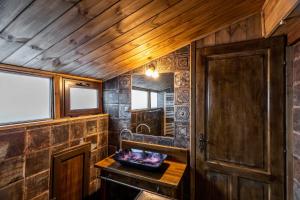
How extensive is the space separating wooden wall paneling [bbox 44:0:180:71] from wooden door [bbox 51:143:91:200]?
3.34 ft

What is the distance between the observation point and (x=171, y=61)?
1.99m

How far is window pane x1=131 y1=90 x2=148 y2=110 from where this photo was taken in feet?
7.24

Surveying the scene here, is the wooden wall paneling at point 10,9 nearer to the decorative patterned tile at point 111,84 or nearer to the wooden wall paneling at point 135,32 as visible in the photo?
the wooden wall paneling at point 135,32

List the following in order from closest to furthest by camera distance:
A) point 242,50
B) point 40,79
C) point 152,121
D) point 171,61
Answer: point 242,50
point 40,79
point 171,61
point 152,121

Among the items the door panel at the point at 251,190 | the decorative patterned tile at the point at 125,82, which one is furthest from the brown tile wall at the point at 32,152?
the door panel at the point at 251,190

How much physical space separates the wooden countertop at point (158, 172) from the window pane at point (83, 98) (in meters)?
0.79

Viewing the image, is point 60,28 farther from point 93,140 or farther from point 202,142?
point 202,142

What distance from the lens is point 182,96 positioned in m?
1.92

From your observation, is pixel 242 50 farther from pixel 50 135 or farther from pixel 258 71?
pixel 50 135

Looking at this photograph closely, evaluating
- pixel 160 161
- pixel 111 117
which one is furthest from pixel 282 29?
pixel 111 117

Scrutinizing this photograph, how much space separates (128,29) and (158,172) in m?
1.39

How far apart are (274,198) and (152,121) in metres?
1.39

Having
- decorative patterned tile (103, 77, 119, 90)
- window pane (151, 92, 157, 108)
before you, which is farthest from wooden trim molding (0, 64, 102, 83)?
→ window pane (151, 92, 157, 108)

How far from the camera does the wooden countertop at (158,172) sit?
1.54 m
